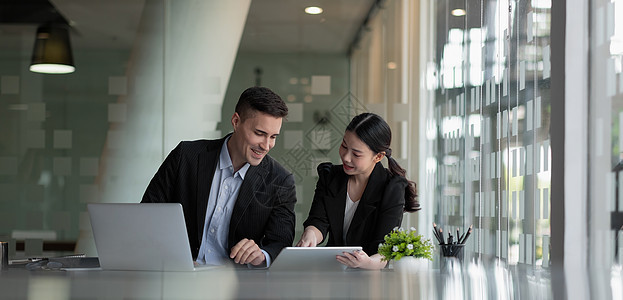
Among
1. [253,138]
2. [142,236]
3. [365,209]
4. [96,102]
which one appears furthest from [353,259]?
[96,102]

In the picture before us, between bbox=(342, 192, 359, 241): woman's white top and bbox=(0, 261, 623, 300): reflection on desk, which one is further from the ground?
bbox=(342, 192, 359, 241): woman's white top

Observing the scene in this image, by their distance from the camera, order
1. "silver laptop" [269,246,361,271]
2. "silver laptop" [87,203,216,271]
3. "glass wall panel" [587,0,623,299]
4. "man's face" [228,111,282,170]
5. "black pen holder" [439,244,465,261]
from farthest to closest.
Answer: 1. "man's face" [228,111,282,170]
2. "glass wall panel" [587,0,623,299]
3. "black pen holder" [439,244,465,261]
4. "silver laptop" [269,246,361,271]
5. "silver laptop" [87,203,216,271]

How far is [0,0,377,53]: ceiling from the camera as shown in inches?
217

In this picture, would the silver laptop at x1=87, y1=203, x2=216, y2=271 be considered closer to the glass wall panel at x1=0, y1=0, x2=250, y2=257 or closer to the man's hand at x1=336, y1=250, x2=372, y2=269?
the man's hand at x1=336, y1=250, x2=372, y2=269

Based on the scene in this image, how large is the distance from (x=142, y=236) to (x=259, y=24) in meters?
3.53

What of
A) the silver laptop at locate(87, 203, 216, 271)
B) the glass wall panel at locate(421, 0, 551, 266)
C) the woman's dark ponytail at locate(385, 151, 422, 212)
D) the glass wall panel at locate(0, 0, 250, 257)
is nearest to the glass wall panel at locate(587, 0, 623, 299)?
the glass wall panel at locate(421, 0, 551, 266)

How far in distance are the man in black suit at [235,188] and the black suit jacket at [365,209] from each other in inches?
6.0

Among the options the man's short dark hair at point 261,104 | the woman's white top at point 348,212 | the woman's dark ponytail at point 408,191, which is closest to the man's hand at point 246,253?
the woman's white top at point 348,212

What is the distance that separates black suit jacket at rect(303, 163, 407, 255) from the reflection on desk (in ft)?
2.85

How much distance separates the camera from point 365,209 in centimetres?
313

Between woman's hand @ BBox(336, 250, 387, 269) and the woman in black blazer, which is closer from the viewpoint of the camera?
woman's hand @ BBox(336, 250, 387, 269)

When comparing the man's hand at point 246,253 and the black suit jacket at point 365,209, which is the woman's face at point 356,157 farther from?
the man's hand at point 246,253

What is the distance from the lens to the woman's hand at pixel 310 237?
3.02 metres

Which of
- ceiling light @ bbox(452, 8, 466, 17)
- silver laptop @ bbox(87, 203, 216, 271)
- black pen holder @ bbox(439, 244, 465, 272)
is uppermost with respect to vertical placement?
ceiling light @ bbox(452, 8, 466, 17)
